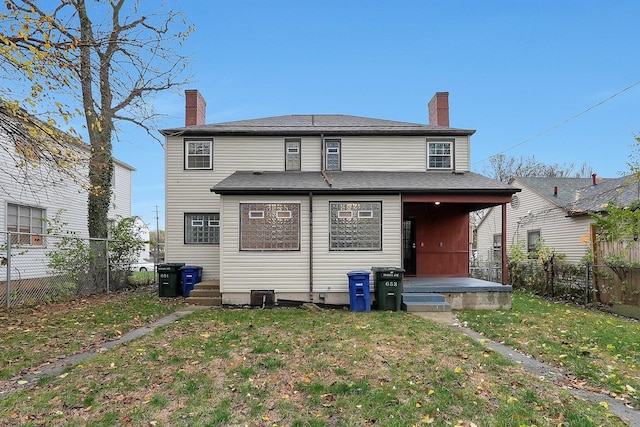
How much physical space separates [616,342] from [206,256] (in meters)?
11.1

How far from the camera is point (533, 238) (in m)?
19.1

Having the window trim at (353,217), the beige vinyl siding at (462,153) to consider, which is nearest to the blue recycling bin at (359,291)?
the window trim at (353,217)

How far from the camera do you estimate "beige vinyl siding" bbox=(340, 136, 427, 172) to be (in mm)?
13555

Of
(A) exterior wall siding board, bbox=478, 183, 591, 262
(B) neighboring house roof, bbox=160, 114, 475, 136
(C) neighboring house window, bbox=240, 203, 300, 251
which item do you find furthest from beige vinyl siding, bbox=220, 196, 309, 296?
(A) exterior wall siding board, bbox=478, 183, 591, 262

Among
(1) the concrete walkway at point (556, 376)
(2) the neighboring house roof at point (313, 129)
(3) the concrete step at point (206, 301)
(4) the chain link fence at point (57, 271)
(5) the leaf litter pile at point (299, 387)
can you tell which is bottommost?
(3) the concrete step at point (206, 301)

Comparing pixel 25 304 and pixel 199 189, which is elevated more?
pixel 199 189

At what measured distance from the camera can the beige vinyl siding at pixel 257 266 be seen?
1098 centimetres

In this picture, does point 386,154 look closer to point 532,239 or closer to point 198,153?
point 198,153

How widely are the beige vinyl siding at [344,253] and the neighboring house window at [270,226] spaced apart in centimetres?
62

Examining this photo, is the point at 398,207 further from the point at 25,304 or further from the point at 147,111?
the point at 25,304

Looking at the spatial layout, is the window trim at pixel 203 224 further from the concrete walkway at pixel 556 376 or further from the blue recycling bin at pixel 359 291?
the concrete walkway at pixel 556 376

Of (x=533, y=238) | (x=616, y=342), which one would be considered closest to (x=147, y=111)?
(x=616, y=342)

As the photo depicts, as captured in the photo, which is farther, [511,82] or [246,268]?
[511,82]

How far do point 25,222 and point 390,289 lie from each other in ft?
45.0
